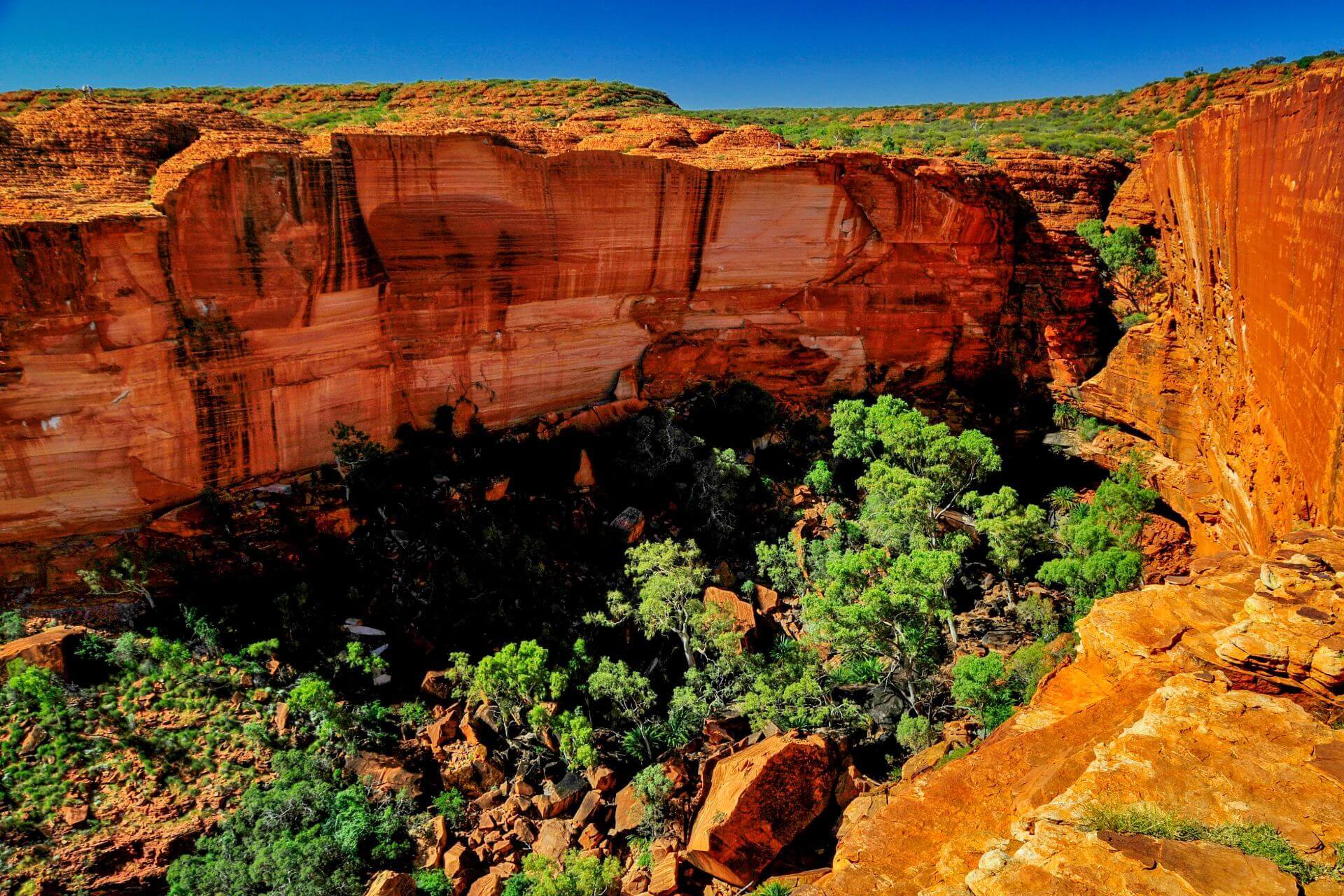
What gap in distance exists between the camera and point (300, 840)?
1338cm

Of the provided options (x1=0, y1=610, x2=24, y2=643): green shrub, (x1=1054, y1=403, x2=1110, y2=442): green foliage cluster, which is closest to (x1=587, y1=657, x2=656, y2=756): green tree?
(x1=0, y1=610, x2=24, y2=643): green shrub

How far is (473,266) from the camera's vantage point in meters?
19.3

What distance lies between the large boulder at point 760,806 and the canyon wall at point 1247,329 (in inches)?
332

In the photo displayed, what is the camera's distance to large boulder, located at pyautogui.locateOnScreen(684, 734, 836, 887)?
506 inches

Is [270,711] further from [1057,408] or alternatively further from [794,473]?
[1057,408]

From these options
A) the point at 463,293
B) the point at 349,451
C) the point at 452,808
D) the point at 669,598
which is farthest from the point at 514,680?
the point at 463,293

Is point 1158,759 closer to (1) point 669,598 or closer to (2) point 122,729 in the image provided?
(1) point 669,598

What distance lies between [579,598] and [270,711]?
22.7 ft

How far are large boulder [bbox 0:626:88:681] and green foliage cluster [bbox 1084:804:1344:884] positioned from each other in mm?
16968

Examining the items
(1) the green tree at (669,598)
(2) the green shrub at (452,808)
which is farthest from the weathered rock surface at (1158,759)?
(2) the green shrub at (452,808)

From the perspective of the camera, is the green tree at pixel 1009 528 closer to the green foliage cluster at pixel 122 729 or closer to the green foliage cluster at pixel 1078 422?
the green foliage cluster at pixel 1078 422

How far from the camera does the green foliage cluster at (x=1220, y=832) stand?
16.9 ft

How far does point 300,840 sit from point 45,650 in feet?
20.0

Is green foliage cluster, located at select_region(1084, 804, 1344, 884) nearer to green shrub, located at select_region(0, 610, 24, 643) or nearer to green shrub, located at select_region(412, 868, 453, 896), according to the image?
green shrub, located at select_region(412, 868, 453, 896)
